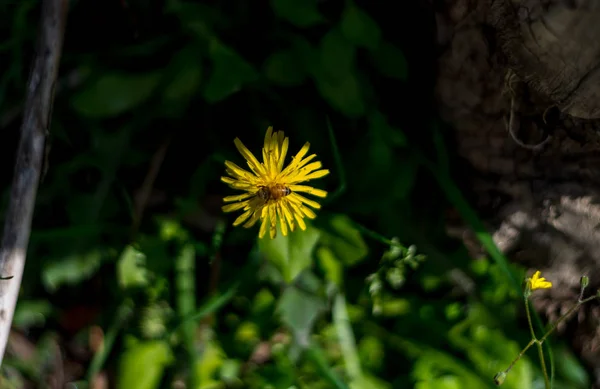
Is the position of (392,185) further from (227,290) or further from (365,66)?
(227,290)

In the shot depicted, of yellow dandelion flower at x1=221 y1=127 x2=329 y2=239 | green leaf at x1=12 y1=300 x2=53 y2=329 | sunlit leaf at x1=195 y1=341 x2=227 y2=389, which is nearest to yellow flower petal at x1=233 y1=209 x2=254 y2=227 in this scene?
yellow dandelion flower at x1=221 y1=127 x2=329 y2=239

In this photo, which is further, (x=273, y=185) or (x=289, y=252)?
(x=289, y=252)

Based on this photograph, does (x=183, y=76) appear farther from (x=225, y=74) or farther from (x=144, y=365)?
(x=144, y=365)

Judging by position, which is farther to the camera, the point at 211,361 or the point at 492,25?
the point at 211,361

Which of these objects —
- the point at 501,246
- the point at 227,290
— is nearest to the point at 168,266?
the point at 227,290

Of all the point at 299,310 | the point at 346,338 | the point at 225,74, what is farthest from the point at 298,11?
the point at 346,338

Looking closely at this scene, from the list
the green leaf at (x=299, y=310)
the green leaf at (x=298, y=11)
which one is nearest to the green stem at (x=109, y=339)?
the green leaf at (x=299, y=310)
